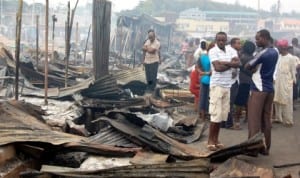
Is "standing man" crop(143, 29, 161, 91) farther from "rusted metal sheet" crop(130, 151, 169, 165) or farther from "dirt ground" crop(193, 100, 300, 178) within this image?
"rusted metal sheet" crop(130, 151, 169, 165)

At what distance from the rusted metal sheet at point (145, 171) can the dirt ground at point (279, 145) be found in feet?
4.86

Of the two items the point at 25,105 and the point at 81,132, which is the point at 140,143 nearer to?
the point at 81,132

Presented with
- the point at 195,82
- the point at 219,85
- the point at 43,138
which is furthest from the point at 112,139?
the point at 195,82

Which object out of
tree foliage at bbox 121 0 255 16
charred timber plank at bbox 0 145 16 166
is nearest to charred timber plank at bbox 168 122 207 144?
charred timber plank at bbox 0 145 16 166

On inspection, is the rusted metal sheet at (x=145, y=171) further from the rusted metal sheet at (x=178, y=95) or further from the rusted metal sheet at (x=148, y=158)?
the rusted metal sheet at (x=178, y=95)

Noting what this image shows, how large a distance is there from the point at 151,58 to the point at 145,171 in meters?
7.81

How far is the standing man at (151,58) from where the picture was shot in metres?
12.1

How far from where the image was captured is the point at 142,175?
466 cm

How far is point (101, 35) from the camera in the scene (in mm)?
11648

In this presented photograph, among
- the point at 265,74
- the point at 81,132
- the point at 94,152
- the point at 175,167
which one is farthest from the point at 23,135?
the point at 265,74

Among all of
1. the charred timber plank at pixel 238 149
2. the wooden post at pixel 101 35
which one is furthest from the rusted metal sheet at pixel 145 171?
the wooden post at pixel 101 35

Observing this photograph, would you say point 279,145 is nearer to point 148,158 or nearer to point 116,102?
point 148,158

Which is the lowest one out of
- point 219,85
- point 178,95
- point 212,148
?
point 178,95

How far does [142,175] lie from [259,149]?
83.2 inches
